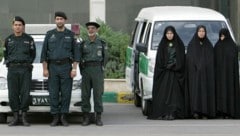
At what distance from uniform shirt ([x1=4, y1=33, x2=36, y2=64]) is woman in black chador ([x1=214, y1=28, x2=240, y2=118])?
348cm

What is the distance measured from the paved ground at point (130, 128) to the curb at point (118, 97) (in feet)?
11.5

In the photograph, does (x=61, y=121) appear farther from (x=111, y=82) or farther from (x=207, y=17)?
(x=111, y=82)

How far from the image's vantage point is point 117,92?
18.6 meters

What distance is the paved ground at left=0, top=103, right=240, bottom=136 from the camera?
12.2 m

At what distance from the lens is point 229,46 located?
559 inches

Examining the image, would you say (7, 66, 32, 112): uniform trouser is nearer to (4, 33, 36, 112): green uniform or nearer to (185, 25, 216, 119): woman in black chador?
(4, 33, 36, 112): green uniform

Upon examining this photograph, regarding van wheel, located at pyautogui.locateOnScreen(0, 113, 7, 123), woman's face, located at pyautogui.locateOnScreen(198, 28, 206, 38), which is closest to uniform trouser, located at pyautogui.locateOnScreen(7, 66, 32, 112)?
van wheel, located at pyautogui.locateOnScreen(0, 113, 7, 123)

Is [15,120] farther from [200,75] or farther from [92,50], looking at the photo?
[200,75]

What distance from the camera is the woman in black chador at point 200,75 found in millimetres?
14055

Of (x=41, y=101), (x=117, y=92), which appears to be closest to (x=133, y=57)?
(x=117, y=92)

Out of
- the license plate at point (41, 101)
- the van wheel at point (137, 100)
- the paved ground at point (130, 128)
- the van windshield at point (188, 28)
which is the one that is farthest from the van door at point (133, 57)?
the license plate at point (41, 101)

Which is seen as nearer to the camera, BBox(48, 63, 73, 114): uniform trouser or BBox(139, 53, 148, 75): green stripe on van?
BBox(48, 63, 73, 114): uniform trouser

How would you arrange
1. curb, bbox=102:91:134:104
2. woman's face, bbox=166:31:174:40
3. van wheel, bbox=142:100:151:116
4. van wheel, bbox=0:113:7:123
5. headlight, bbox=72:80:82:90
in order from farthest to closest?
1. curb, bbox=102:91:134:104
2. van wheel, bbox=142:100:151:116
3. woman's face, bbox=166:31:174:40
4. van wheel, bbox=0:113:7:123
5. headlight, bbox=72:80:82:90

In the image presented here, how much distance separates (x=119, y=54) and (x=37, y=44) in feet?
19.2
